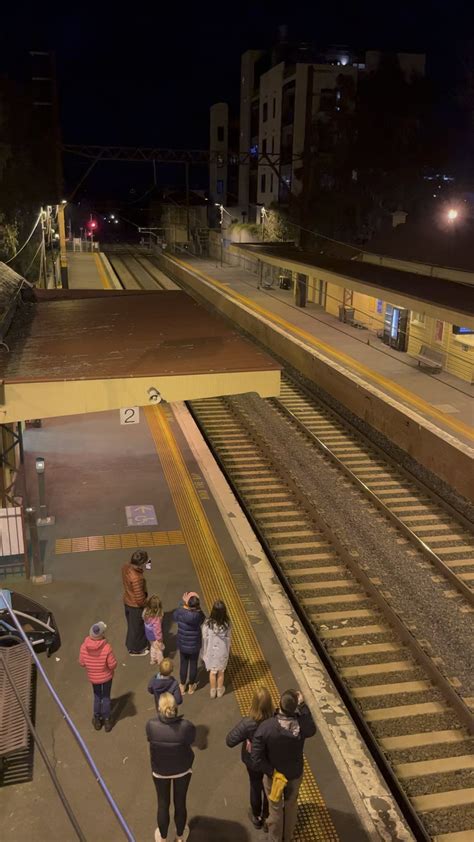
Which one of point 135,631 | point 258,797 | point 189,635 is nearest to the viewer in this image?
point 258,797

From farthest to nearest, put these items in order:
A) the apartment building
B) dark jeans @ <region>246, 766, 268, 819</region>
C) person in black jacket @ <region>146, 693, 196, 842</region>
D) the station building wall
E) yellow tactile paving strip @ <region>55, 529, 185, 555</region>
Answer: the apartment building → the station building wall → yellow tactile paving strip @ <region>55, 529, 185, 555</region> → dark jeans @ <region>246, 766, 268, 819</region> → person in black jacket @ <region>146, 693, 196, 842</region>

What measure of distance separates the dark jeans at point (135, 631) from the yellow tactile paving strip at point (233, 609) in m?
1.02

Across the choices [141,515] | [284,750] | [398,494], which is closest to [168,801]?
[284,750]

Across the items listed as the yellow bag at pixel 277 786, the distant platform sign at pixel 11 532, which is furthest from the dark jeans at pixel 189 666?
the distant platform sign at pixel 11 532

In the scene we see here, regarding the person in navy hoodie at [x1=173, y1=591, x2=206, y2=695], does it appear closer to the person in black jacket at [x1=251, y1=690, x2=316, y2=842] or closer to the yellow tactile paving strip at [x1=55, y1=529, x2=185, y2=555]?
the person in black jacket at [x1=251, y1=690, x2=316, y2=842]

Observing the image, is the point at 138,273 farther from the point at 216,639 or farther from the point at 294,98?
the point at 216,639

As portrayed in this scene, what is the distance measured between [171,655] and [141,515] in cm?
357

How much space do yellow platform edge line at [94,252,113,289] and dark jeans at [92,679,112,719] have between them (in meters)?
25.6

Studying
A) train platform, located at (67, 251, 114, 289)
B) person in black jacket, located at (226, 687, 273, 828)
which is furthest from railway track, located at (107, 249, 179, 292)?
person in black jacket, located at (226, 687, 273, 828)

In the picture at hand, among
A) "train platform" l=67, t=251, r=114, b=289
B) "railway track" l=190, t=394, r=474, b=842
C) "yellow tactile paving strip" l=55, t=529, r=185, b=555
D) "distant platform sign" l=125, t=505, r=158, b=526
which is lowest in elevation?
"railway track" l=190, t=394, r=474, b=842

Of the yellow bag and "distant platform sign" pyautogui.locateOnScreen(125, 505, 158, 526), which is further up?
the yellow bag

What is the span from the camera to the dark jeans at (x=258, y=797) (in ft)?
17.7

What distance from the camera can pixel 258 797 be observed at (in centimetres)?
542

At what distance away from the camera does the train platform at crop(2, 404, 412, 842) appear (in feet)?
18.0
